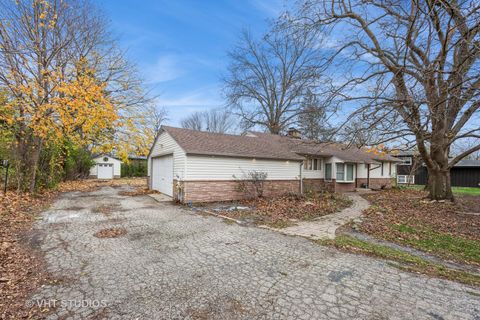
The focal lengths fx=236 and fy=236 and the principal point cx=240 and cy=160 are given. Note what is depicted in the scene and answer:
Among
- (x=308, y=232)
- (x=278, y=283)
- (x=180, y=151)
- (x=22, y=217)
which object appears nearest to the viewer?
(x=278, y=283)

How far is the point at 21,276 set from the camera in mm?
3684

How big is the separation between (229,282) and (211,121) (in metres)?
40.2

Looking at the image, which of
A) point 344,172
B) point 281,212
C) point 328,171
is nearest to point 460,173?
point 344,172

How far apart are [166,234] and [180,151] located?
6.01 m

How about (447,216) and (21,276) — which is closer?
(21,276)

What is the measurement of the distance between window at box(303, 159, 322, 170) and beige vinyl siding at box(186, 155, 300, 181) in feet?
7.17

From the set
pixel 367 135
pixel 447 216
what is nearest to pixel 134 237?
pixel 367 135

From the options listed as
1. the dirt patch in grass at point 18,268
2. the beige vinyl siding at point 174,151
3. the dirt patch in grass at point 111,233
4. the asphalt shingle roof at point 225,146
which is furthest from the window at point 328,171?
the dirt patch in grass at point 18,268

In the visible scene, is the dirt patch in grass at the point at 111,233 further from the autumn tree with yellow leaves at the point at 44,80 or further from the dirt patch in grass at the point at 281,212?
the autumn tree with yellow leaves at the point at 44,80

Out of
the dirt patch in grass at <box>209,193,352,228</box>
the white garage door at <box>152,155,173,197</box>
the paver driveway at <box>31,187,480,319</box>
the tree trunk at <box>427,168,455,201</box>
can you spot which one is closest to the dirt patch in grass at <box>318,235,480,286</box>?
the paver driveway at <box>31,187,480,319</box>

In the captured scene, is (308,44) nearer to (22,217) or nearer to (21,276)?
(21,276)

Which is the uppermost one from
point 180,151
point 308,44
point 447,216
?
point 308,44

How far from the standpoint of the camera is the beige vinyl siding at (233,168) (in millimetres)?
11375

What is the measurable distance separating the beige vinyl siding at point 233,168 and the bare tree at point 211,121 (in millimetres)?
27425
